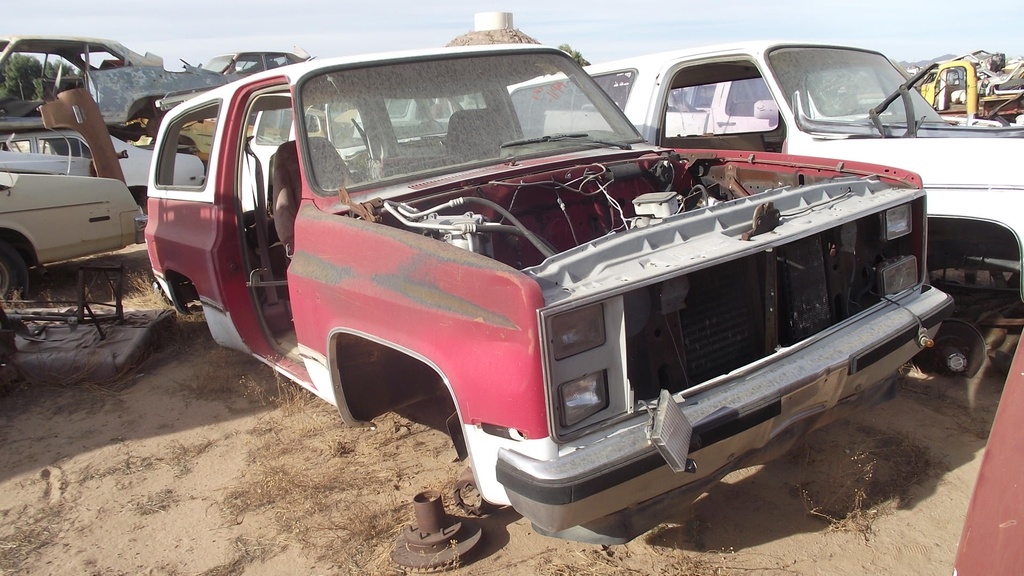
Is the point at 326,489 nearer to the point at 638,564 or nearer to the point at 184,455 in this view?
the point at 184,455

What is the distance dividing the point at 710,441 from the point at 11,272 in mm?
6850

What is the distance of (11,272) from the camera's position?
21.9ft

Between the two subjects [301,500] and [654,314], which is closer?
[654,314]

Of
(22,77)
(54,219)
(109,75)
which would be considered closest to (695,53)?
(54,219)

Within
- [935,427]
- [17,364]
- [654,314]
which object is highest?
[654,314]

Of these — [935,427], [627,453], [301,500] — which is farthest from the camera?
[935,427]

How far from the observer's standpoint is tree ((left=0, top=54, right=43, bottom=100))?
13883 millimetres

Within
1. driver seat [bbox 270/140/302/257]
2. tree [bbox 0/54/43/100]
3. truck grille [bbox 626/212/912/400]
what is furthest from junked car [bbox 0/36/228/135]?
truck grille [bbox 626/212/912/400]

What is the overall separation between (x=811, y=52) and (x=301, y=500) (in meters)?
4.36

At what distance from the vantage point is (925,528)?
280 cm

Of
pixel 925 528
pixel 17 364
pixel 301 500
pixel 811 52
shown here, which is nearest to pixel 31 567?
pixel 301 500

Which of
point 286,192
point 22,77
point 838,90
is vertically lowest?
point 286,192

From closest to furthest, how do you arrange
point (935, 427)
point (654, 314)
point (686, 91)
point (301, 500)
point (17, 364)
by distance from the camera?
point (654, 314)
point (301, 500)
point (935, 427)
point (17, 364)
point (686, 91)

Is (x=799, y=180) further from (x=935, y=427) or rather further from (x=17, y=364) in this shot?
(x=17, y=364)
